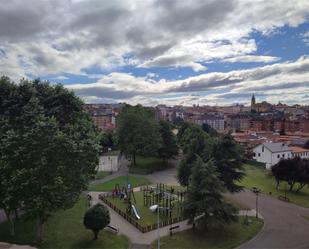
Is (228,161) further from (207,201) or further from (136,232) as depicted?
(136,232)

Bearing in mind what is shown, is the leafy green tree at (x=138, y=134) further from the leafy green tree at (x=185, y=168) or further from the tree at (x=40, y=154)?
the tree at (x=40, y=154)

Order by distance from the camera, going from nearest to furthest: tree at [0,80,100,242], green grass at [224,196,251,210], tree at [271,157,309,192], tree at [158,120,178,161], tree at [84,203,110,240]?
tree at [0,80,100,242] → tree at [84,203,110,240] → green grass at [224,196,251,210] → tree at [271,157,309,192] → tree at [158,120,178,161]

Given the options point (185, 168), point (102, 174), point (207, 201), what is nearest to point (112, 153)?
point (102, 174)

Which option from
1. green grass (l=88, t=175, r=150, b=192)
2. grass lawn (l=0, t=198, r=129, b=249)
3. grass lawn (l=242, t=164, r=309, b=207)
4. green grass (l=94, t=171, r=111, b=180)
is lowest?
green grass (l=94, t=171, r=111, b=180)

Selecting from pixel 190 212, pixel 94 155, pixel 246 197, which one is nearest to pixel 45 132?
pixel 94 155

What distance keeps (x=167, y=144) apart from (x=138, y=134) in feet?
23.1

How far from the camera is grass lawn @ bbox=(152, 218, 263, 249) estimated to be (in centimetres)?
2808

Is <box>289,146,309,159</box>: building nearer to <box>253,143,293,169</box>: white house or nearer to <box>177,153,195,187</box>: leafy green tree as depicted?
<box>253,143,293,169</box>: white house

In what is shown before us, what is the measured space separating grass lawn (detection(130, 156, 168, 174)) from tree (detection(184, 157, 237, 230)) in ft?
109

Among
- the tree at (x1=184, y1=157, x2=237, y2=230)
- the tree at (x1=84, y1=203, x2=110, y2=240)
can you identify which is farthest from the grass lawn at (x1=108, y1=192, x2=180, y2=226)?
the tree at (x1=84, y1=203, x2=110, y2=240)

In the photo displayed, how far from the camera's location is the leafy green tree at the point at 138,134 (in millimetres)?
63750

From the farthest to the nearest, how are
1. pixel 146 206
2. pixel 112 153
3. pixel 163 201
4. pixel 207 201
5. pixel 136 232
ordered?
pixel 112 153 → pixel 146 206 → pixel 163 201 → pixel 136 232 → pixel 207 201

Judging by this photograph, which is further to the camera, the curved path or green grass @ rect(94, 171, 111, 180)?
green grass @ rect(94, 171, 111, 180)

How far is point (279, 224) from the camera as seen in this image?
34.1 meters
